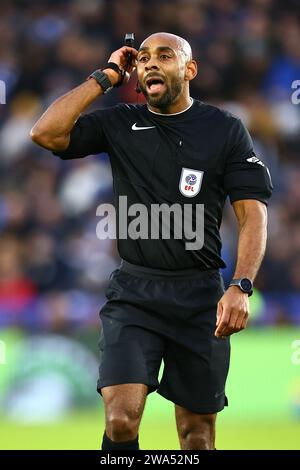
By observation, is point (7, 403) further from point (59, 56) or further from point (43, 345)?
point (59, 56)

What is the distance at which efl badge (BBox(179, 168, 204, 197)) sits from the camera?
221 inches

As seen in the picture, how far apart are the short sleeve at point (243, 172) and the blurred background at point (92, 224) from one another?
3354mm

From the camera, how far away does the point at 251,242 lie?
214 inches

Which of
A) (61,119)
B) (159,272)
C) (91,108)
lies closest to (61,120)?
(61,119)

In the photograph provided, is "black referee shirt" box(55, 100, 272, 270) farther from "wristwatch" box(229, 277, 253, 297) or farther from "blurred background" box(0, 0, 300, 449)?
"blurred background" box(0, 0, 300, 449)

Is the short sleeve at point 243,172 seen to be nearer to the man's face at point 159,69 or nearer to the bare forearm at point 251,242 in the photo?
the bare forearm at point 251,242

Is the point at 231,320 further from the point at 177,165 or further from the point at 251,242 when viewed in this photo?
the point at 177,165

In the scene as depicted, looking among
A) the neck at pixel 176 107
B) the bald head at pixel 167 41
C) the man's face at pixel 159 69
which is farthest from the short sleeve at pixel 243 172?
the bald head at pixel 167 41

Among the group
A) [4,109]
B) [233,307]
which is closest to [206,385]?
[233,307]

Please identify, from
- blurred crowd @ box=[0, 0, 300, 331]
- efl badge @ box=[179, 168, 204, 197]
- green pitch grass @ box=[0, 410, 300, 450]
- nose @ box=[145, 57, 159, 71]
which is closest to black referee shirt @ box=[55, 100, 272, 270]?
efl badge @ box=[179, 168, 204, 197]

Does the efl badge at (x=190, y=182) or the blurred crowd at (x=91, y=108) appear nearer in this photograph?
the efl badge at (x=190, y=182)

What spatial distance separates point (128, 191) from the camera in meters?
5.67

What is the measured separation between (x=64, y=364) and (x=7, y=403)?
0.62 m

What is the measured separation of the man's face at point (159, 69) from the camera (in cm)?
558
